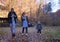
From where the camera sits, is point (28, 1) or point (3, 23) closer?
A: point (3, 23)

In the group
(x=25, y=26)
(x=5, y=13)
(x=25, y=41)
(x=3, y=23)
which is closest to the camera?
(x=25, y=41)

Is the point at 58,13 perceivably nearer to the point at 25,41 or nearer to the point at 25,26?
the point at 25,26

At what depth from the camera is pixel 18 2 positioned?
3828cm

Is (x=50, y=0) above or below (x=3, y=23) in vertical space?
above

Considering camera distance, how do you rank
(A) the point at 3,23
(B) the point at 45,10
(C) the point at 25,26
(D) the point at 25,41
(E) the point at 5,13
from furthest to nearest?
(B) the point at 45,10, (E) the point at 5,13, (A) the point at 3,23, (C) the point at 25,26, (D) the point at 25,41

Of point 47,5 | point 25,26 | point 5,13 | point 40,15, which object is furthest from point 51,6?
point 25,26

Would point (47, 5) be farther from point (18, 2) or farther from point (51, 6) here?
point (18, 2)

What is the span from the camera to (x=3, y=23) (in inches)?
1335

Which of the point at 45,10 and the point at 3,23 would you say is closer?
the point at 3,23

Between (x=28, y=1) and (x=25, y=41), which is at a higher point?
(x=28, y=1)

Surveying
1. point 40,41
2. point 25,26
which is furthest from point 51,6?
point 40,41

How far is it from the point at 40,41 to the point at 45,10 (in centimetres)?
2584

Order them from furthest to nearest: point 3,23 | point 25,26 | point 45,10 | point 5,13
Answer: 1. point 45,10
2. point 5,13
3. point 3,23
4. point 25,26

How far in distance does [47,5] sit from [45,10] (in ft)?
3.15
